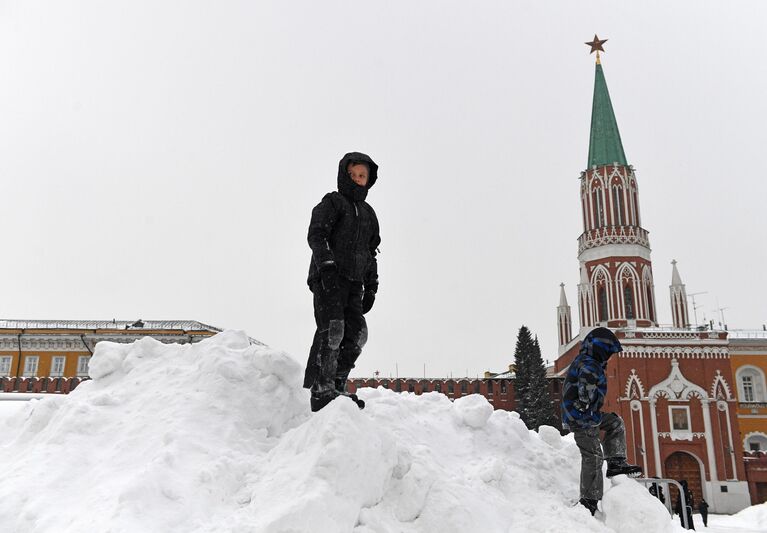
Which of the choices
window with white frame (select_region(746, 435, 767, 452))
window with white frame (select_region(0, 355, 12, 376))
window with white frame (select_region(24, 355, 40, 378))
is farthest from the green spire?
window with white frame (select_region(0, 355, 12, 376))

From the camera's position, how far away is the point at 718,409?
37562mm

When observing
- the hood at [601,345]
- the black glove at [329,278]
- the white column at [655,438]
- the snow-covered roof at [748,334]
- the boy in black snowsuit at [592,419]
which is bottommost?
the white column at [655,438]

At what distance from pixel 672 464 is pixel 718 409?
424 cm

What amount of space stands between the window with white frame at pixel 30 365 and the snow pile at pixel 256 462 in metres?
44.3

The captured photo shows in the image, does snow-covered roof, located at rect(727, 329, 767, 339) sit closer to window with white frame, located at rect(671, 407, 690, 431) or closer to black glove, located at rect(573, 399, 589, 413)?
window with white frame, located at rect(671, 407, 690, 431)

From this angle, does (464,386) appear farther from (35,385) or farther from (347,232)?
(347,232)

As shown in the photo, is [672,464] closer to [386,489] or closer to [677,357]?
[677,357]

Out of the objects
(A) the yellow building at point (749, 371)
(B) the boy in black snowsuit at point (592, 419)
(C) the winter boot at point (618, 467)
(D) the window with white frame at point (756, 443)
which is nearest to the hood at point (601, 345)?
(B) the boy in black snowsuit at point (592, 419)

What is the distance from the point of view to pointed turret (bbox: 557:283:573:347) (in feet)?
174

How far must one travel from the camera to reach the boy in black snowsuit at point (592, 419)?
21.0 feet

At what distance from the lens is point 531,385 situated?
140 feet

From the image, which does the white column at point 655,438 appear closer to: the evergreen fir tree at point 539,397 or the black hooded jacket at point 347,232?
the evergreen fir tree at point 539,397

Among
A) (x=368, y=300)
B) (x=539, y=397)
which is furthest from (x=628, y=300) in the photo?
(x=368, y=300)

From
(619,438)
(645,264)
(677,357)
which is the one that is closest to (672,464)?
(677,357)
